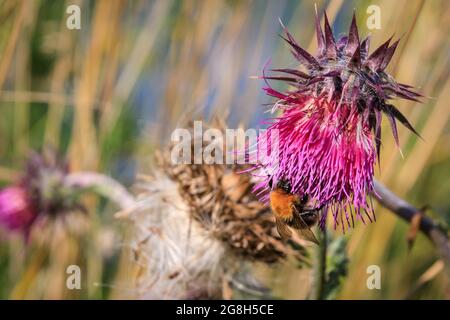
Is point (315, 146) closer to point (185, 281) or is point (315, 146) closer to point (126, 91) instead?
point (185, 281)

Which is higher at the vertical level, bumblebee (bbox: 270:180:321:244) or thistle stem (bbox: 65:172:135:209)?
bumblebee (bbox: 270:180:321:244)

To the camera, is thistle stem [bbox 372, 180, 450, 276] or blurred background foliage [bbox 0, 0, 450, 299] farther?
blurred background foliage [bbox 0, 0, 450, 299]

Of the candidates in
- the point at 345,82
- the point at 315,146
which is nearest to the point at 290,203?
the point at 315,146

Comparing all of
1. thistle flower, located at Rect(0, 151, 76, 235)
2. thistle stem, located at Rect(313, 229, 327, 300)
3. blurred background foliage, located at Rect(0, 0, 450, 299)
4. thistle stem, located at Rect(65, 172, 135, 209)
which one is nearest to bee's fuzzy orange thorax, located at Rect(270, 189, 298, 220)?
thistle stem, located at Rect(313, 229, 327, 300)

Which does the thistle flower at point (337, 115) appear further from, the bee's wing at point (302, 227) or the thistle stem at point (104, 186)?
the thistle stem at point (104, 186)

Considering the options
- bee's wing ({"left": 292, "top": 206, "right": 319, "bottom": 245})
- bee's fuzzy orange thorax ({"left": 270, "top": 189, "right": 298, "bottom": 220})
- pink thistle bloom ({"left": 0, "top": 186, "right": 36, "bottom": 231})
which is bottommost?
pink thistle bloom ({"left": 0, "top": 186, "right": 36, "bottom": 231})

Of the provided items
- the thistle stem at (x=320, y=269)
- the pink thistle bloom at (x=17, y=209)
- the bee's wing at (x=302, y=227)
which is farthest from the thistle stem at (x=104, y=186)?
the bee's wing at (x=302, y=227)

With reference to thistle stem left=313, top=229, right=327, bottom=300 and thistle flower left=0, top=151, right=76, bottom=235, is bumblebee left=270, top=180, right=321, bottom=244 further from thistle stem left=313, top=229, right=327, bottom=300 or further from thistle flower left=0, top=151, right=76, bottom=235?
thistle flower left=0, top=151, right=76, bottom=235
